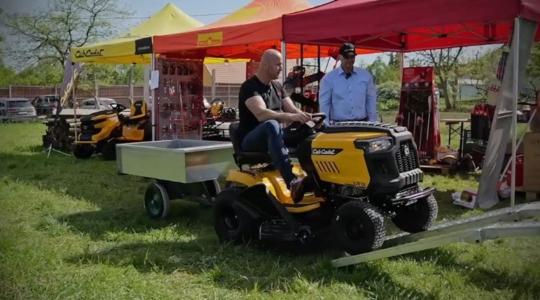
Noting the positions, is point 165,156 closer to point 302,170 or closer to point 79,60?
point 302,170

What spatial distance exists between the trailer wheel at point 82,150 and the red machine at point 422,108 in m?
6.43

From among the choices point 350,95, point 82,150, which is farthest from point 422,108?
point 82,150

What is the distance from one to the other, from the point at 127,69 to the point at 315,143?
38.0 m

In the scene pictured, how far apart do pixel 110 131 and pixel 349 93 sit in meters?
7.11

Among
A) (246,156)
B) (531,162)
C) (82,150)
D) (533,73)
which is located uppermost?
(533,73)

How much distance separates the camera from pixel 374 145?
11.9ft

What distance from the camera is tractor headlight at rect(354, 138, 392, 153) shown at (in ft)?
11.9

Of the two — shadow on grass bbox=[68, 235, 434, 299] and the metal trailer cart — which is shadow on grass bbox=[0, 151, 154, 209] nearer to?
the metal trailer cart

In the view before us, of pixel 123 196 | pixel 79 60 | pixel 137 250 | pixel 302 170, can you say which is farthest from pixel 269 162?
pixel 79 60

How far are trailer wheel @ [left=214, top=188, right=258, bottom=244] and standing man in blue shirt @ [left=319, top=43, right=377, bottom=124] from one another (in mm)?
1594

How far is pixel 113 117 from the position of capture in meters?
11.4

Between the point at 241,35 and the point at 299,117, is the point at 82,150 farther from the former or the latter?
the point at 299,117

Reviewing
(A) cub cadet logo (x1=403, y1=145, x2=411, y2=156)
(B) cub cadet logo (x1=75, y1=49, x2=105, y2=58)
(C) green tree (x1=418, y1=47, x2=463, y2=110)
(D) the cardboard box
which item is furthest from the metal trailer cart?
(C) green tree (x1=418, y1=47, x2=463, y2=110)

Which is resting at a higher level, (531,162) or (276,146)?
(276,146)
